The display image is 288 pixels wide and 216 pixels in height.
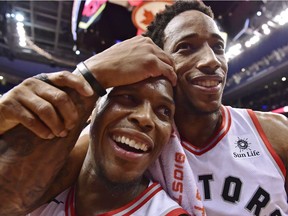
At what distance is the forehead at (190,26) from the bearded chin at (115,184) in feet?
2.79

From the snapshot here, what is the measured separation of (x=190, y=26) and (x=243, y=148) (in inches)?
29.0

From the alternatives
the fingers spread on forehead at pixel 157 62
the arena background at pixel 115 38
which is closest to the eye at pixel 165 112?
the fingers spread on forehead at pixel 157 62

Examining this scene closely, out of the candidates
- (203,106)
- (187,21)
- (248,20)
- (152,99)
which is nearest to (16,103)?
(152,99)

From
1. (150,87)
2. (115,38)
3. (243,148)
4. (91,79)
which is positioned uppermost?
(91,79)

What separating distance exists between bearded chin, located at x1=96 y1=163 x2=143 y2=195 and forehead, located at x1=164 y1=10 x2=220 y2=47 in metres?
0.85

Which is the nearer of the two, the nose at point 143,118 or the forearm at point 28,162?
the forearm at point 28,162

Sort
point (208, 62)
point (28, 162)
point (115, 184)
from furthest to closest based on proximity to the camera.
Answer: point (208, 62) → point (115, 184) → point (28, 162)

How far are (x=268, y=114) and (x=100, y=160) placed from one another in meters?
1.10

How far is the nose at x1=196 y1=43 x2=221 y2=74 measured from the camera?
167 centimetres

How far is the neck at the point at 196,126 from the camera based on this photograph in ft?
5.88

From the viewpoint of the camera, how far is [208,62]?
1666mm

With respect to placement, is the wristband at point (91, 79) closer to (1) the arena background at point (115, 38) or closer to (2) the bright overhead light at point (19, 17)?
(1) the arena background at point (115, 38)

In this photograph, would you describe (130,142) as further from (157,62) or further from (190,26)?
(190,26)

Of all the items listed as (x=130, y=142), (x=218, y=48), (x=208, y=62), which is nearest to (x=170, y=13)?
(x=218, y=48)
